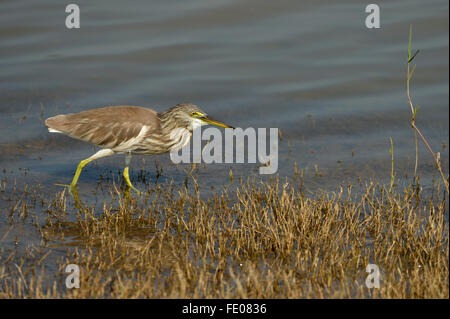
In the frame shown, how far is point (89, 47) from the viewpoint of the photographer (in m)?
15.8

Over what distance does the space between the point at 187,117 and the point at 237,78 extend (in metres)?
5.48

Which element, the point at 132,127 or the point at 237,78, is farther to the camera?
the point at 237,78

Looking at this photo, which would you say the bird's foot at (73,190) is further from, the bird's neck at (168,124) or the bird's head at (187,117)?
the bird's head at (187,117)

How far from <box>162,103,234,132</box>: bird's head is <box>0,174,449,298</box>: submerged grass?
1.17 metres

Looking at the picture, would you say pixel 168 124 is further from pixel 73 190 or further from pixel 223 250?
pixel 223 250

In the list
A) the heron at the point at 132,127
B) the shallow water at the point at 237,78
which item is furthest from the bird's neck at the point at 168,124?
the shallow water at the point at 237,78

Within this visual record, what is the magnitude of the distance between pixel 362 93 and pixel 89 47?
20.4 feet

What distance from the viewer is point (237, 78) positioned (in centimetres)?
1467

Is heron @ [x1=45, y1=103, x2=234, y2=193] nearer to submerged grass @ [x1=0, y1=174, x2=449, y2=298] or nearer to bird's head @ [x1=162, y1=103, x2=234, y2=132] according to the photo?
bird's head @ [x1=162, y1=103, x2=234, y2=132]

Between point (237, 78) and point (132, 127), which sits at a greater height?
point (237, 78)

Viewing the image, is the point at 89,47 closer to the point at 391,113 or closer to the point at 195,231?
the point at 391,113

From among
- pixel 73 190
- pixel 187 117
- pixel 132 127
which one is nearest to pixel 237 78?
pixel 187 117

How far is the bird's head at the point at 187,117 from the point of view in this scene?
30.6 feet

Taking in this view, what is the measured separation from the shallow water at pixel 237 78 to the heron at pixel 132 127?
65cm
